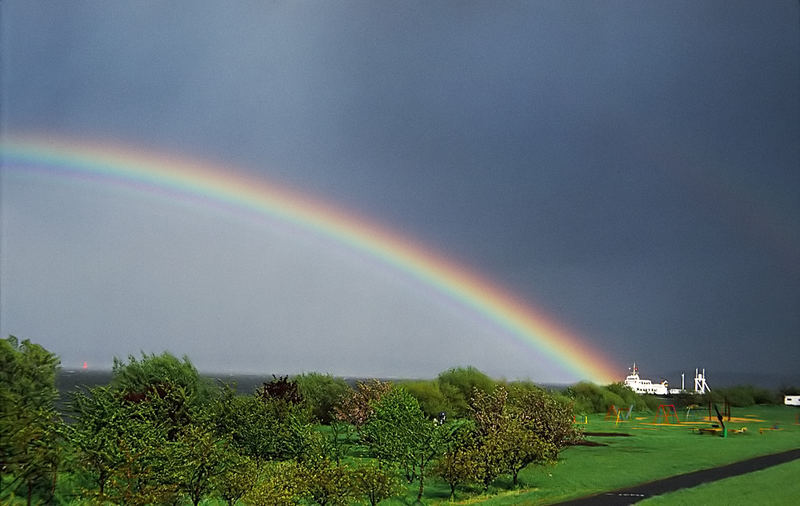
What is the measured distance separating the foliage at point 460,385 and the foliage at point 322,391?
433 inches

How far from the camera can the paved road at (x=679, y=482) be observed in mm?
29781

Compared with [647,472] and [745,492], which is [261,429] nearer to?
[647,472]

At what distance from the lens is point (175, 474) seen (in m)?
24.5

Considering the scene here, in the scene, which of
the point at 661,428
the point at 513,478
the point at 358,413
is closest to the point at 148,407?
the point at 513,478

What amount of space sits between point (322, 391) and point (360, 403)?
17974 mm

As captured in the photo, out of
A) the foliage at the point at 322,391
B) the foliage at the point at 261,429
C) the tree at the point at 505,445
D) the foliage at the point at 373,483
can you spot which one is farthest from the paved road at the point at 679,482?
the foliage at the point at 322,391

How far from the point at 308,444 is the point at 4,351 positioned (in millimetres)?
15242

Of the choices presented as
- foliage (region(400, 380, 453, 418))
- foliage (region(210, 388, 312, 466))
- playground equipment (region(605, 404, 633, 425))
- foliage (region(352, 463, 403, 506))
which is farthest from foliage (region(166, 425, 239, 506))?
playground equipment (region(605, 404, 633, 425))

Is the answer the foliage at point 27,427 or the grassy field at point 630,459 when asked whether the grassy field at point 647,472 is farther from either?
the foliage at point 27,427

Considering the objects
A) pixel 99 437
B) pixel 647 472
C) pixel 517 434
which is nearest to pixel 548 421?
pixel 517 434

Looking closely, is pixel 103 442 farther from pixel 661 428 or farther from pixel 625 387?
pixel 625 387

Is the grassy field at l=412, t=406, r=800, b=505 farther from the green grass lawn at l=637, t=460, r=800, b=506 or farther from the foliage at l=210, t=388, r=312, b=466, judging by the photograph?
the foliage at l=210, t=388, r=312, b=466

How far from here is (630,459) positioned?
43812 millimetres

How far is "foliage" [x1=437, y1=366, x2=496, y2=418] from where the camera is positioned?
7562 cm
